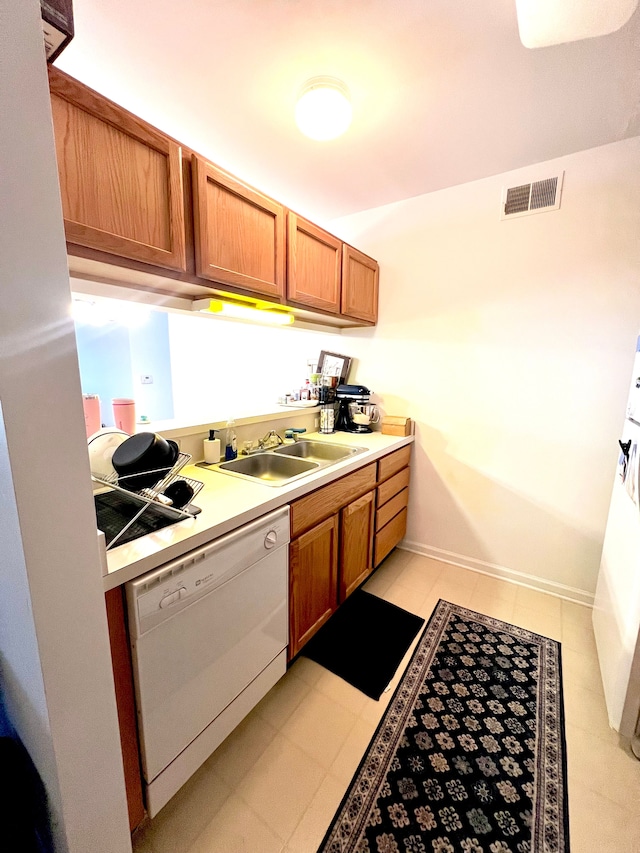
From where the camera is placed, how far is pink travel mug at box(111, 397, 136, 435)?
1455 mm

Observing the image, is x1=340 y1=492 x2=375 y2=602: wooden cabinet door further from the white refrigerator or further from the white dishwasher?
the white refrigerator

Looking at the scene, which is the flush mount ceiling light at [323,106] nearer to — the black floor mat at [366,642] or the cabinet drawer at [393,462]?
the cabinet drawer at [393,462]

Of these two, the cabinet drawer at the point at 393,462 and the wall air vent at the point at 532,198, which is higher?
the wall air vent at the point at 532,198

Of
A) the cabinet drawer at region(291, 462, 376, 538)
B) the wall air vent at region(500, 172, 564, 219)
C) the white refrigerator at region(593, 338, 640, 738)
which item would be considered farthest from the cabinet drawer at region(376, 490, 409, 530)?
the wall air vent at region(500, 172, 564, 219)

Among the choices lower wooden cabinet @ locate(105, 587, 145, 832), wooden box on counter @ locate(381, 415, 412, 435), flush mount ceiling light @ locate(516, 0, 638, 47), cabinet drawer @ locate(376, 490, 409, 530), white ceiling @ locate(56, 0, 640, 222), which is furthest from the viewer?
wooden box on counter @ locate(381, 415, 412, 435)

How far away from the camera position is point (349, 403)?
101 inches

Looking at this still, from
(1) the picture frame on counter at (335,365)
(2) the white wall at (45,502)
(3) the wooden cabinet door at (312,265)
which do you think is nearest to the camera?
(2) the white wall at (45,502)

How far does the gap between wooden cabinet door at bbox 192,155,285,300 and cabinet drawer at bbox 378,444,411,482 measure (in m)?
1.15

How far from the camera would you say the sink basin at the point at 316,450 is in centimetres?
208

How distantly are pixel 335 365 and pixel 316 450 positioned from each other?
0.78 m

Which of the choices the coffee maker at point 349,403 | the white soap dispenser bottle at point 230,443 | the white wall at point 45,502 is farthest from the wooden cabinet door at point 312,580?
the coffee maker at point 349,403

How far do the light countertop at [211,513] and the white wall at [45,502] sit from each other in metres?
0.13

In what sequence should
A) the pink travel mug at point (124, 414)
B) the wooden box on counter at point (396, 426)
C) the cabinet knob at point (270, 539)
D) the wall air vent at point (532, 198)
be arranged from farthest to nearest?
the wooden box on counter at point (396, 426)
the wall air vent at point (532, 198)
the pink travel mug at point (124, 414)
the cabinet knob at point (270, 539)

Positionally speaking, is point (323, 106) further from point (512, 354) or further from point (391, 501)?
point (391, 501)
